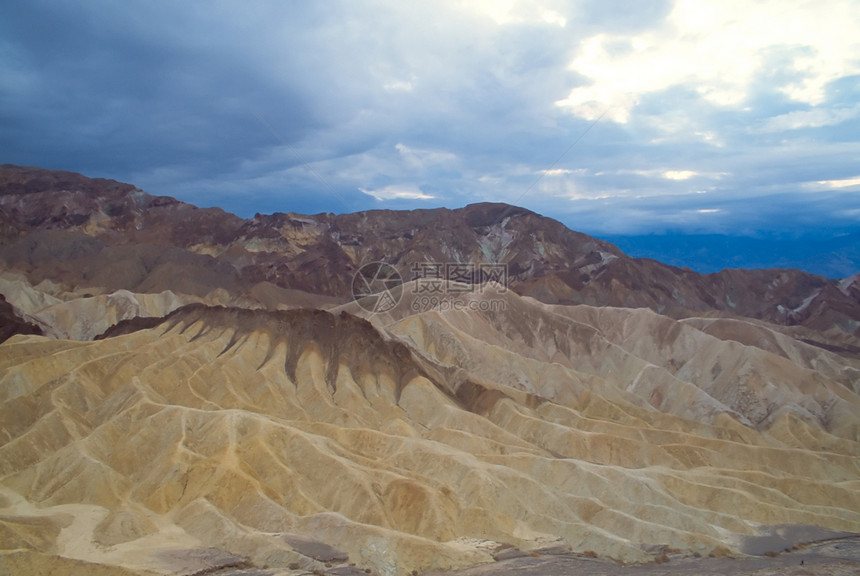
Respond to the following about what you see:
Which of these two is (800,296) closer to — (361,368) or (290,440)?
(361,368)

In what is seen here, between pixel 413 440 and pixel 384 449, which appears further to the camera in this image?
pixel 413 440

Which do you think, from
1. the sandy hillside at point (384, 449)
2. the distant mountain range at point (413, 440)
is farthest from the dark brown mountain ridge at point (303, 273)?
the sandy hillside at point (384, 449)

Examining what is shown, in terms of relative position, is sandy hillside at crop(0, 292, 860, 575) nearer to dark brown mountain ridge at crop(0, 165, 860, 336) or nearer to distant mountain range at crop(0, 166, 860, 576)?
distant mountain range at crop(0, 166, 860, 576)

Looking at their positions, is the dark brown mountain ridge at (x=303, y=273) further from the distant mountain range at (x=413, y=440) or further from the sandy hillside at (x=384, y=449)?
the sandy hillside at (x=384, y=449)

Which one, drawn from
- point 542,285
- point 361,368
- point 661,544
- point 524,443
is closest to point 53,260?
point 361,368

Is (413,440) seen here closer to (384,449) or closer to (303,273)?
(384,449)

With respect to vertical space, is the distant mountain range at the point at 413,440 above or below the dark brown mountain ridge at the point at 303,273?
below

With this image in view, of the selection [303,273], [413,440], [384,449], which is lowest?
[384,449]

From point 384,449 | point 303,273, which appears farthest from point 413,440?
point 303,273

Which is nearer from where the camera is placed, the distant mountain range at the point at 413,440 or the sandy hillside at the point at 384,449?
the distant mountain range at the point at 413,440

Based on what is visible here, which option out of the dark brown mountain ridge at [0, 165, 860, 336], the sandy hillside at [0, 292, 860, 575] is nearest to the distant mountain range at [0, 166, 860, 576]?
the sandy hillside at [0, 292, 860, 575]

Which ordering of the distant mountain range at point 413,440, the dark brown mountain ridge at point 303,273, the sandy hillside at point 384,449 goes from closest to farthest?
1. the distant mountain range at point 413,440
2. the sandy hillside at point 384,449
3. the dark brown mountain ridge at point 303,273
